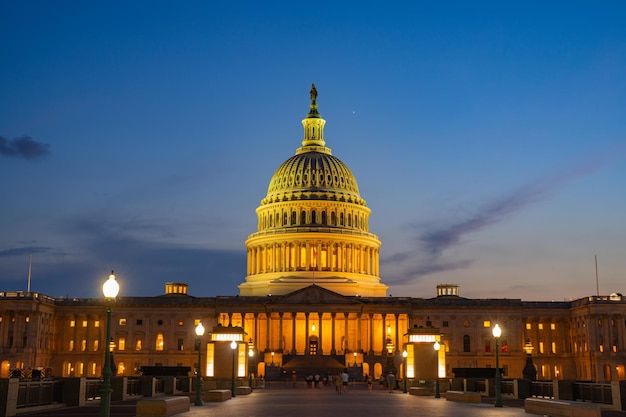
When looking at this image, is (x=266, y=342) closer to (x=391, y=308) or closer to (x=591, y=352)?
(x=391, y=308)

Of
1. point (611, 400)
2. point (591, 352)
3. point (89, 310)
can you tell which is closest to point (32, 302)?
point (89, 310)

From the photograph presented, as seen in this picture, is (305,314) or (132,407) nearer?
(132,407)

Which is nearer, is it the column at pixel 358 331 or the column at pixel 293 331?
the column at pixel 293 331

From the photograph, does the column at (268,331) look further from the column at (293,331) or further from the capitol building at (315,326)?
the column at (293,331)

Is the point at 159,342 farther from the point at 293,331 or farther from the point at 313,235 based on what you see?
the point at 313,235

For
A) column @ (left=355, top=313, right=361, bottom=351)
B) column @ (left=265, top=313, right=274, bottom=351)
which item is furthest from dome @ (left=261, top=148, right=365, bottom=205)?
column @ (left=355, top=313, right=361, bottom=351)

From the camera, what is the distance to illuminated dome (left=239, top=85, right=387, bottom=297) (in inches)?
6722

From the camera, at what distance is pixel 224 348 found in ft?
262

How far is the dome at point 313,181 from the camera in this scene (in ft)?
584

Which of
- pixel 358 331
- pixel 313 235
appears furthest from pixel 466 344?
pixel 313 235

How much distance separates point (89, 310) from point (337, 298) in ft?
142

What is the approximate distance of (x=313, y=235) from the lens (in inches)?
6781

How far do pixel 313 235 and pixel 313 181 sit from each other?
1254 cm

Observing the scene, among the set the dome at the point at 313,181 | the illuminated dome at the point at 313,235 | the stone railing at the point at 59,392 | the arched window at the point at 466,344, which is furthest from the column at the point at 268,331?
the stone railing at the point at 59,392
